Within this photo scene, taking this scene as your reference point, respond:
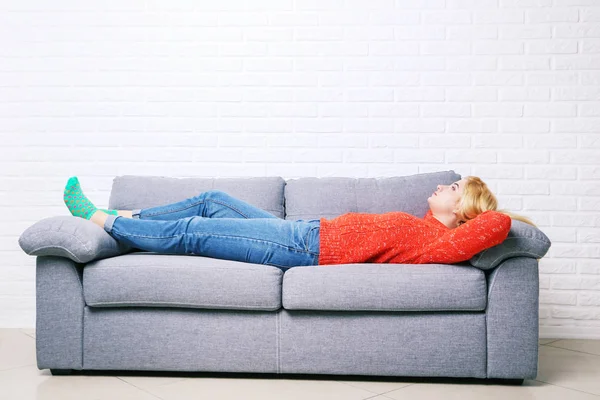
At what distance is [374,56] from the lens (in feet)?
11.6

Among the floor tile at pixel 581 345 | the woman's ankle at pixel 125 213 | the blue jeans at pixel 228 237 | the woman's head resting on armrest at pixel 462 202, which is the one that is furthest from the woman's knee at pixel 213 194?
the floor tile at pixel 581 345

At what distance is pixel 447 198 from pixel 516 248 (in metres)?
0.48

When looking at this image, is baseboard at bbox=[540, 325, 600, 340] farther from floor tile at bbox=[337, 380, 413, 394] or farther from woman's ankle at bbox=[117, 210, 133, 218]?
woman's ankle at bbox=[117, 210, 133, 218]

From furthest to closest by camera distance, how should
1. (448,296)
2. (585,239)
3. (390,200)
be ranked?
(585,239)
(390,200)
(448,296)

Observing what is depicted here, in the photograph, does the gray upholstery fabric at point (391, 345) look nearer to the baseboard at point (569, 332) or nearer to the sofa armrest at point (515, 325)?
the sofa armrest at point (515, 325)

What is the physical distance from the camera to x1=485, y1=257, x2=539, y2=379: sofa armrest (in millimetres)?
2400

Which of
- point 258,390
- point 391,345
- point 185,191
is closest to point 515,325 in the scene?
point 391,345

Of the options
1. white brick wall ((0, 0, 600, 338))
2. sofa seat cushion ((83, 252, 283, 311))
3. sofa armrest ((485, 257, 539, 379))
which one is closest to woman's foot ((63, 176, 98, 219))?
sofa seat cushion ((83, 252, 283, 311))

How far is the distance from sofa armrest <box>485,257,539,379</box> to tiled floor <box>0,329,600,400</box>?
0.09 m

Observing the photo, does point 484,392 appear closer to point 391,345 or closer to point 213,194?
point 391,345

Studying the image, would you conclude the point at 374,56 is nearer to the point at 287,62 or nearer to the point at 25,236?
the point at 287,62

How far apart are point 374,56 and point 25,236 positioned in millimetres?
2019

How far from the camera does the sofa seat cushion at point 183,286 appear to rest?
8.04ft

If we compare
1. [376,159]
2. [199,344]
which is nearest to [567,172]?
[376,159]
